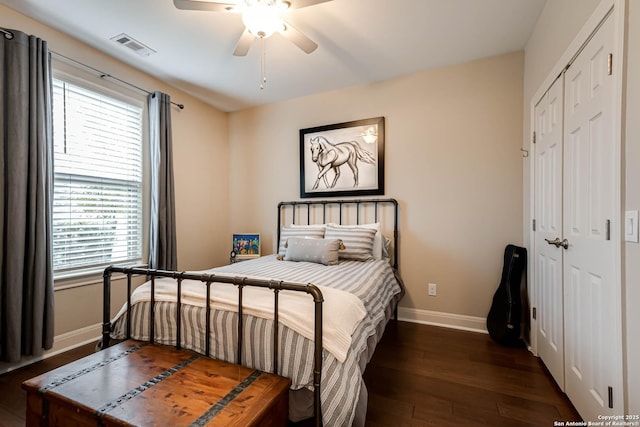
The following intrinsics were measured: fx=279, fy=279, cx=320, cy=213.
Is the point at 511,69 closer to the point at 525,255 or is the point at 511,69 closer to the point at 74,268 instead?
the point at 525,255

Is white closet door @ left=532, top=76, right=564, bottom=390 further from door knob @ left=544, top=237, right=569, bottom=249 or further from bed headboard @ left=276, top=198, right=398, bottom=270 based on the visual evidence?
bed headboard @ left=276, top=198, right=398, bottom=270

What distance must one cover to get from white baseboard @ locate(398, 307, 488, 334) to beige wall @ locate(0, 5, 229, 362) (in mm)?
2572

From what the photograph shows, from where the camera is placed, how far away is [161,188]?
295cm

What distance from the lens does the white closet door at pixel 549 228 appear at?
1769mm

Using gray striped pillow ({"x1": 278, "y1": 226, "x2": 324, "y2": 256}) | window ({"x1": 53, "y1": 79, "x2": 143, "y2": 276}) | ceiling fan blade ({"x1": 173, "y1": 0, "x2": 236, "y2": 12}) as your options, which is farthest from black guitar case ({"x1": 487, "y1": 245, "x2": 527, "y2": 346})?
window ({"x1": 53, "y1": 79, "x2": 143, "y2": 276})

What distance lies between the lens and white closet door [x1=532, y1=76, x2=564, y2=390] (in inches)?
69.6

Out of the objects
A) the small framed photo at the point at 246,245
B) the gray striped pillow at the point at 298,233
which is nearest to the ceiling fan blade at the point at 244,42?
the gray striped pillow at the point at 298,233

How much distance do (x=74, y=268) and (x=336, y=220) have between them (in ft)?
8.32

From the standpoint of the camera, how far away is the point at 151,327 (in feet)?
5.24

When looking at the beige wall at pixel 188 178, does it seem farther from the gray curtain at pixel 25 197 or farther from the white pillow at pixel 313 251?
the white pillow at pixel 313 251

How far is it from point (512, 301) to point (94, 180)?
3.85 metres

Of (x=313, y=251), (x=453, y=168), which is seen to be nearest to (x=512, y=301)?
(x=453, y=168)

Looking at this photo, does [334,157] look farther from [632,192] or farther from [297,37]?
[632,192]

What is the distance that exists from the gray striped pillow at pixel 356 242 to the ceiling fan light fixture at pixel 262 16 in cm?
184
